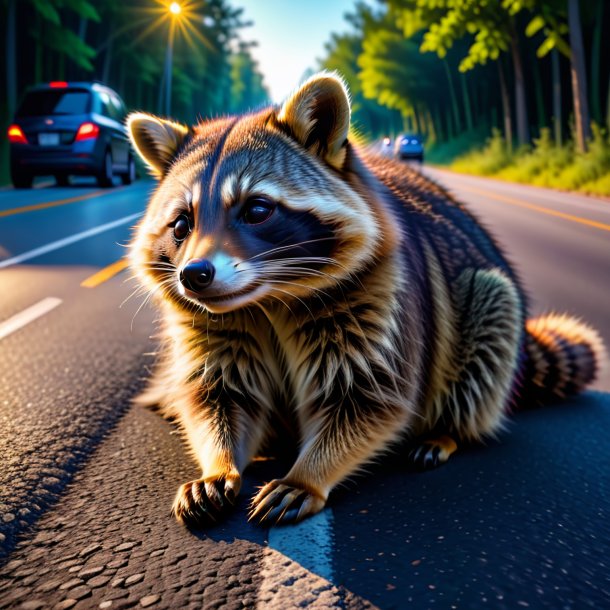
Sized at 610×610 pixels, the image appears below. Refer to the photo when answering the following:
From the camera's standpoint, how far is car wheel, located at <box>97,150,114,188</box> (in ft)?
58.5

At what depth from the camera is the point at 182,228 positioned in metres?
2.82

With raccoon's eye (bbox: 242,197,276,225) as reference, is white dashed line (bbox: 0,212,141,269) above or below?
above

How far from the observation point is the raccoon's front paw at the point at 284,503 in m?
2.40

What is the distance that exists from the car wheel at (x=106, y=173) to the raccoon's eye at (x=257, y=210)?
629 inches

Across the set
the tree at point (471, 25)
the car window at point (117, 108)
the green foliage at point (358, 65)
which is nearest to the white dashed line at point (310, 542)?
the car window at point (117, 108)


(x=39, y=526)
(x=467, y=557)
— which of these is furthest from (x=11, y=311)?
(x=467, y=557)

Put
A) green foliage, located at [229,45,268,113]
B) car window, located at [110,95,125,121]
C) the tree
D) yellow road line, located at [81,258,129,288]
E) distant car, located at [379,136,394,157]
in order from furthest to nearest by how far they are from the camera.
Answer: green foliage, located at [229,45,268,113] < the tree < car window, located at [110,95,125,121] < yellow road line, located at [81,258,129,288] < distant car, located at [379,136,394,157]

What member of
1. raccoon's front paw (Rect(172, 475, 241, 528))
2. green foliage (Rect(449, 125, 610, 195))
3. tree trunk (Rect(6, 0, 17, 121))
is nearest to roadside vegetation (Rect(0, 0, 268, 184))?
tree trunk (Rect(6, 0, 17, 121))

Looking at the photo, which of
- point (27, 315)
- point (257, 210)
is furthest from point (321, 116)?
point (27, 315)

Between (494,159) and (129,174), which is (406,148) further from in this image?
(494,159)

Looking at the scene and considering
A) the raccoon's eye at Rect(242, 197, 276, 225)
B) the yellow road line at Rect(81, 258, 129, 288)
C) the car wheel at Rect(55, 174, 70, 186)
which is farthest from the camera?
the car wheel at Rect(55, 174, 70, 186)

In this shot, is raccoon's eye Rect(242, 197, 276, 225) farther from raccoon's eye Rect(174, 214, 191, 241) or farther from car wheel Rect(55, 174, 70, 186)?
car wheel Rect(55, 174, 70, 186)

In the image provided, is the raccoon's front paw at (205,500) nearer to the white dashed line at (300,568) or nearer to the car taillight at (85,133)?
the white dashed line at (300,568)

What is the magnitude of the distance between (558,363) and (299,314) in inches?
66.2
